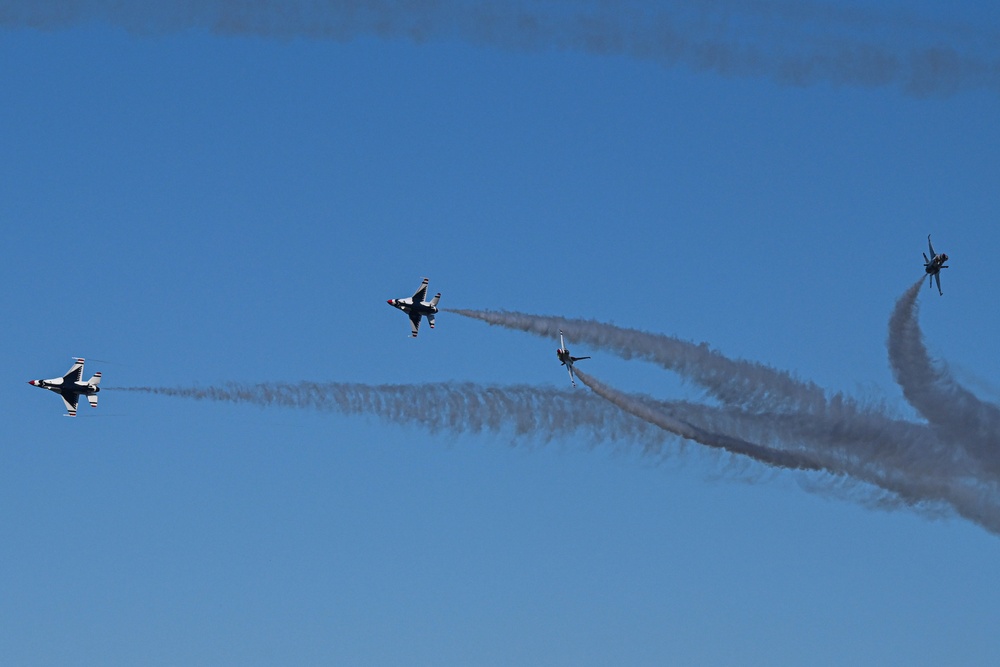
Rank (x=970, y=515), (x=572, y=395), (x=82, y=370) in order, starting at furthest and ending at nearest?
(x=82, y=370) → (x=572, y=395) → (x=970, y=515)

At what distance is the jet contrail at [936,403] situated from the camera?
2010 inches

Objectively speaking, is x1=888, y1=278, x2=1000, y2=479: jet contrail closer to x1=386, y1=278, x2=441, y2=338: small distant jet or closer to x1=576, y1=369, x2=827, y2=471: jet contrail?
x1=576, y1=369, x2=827, y2=471: jet contrail

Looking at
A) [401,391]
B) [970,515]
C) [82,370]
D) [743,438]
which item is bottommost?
[970,515]

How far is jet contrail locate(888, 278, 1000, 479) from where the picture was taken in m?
51.1

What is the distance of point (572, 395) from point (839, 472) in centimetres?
1084

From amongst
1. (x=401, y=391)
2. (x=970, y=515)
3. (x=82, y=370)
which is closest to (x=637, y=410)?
(x=401, y=391)

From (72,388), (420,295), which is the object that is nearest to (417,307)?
(420,295)

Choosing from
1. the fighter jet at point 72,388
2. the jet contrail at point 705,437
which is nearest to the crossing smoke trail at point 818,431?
the jet contrail at point 705,437

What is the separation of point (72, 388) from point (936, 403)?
39.4 m

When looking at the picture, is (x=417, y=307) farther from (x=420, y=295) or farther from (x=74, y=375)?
(x=74, y=375)

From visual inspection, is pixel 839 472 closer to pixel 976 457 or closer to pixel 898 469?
pixel 898 469

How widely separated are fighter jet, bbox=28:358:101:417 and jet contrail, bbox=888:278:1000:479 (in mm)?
36567

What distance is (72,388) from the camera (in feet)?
206

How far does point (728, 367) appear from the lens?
5116 cm
